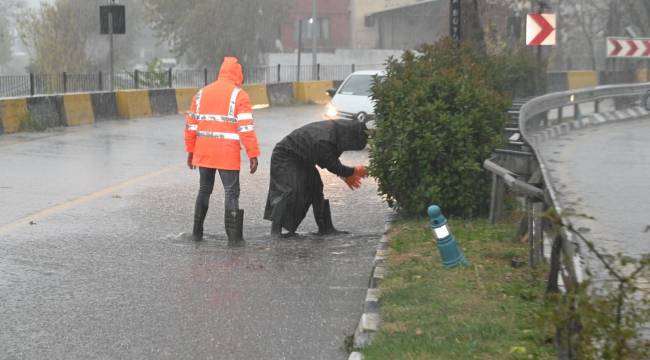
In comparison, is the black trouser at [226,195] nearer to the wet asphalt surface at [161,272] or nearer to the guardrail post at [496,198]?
the wet asphalt surface at [161,272]

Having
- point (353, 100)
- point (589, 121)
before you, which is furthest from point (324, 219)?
point (589, 121)

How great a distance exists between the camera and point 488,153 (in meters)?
11.2

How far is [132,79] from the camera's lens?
38.0m

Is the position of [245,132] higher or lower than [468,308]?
higher

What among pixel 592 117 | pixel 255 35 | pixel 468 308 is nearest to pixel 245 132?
pixel 468 308

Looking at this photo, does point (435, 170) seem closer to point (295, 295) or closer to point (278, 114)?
point (295, 295)

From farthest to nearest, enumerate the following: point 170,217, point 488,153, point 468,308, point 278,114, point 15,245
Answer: point 278,114 → point 170,217 → point 488,153 → point 15,245 → point 468,308

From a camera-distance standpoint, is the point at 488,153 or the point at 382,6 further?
the point at 382,6

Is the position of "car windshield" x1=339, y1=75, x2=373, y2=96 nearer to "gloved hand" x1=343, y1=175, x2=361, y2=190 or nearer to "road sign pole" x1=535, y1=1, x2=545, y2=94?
"road sign pole" x1=535, y1=1, x2=545, y2=94

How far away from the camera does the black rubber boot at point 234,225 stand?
10472mm

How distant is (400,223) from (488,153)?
106 cm

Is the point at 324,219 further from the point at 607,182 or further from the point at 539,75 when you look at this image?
the point at 539,75

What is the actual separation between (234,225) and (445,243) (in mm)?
2612

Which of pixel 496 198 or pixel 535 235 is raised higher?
pixel 535 235
